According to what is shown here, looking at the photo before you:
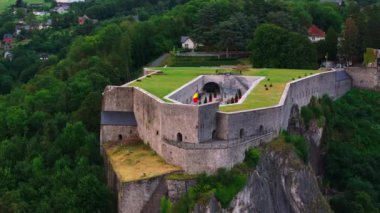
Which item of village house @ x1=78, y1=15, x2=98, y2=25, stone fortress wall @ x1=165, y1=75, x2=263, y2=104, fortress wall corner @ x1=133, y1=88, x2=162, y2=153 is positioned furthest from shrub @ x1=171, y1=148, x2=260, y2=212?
village house @ x1=78, y1=15, x2=98, y2=25

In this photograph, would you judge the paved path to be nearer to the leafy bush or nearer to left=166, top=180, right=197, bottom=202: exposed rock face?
the leafy bush

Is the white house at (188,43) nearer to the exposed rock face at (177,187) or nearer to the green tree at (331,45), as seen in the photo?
the green tree at (331,45)

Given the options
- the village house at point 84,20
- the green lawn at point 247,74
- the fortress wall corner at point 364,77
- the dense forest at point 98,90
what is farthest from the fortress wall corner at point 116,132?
the village house at point 84,20

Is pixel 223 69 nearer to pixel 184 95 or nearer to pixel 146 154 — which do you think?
pixel 184 95

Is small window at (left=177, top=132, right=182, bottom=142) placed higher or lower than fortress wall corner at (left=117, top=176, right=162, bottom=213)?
higher

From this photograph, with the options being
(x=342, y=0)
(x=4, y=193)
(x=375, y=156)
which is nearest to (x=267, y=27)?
(x=375, y=156)

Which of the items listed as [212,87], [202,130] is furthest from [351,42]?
[202,130]

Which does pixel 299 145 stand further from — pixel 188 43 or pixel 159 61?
pixel 188 43
